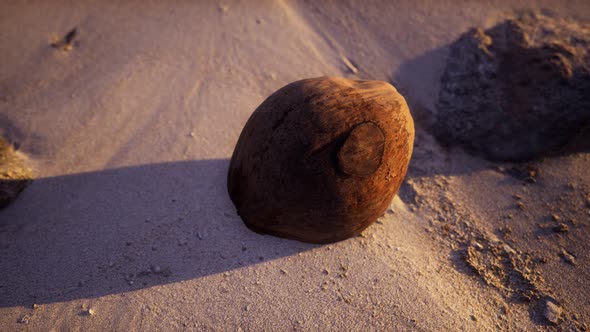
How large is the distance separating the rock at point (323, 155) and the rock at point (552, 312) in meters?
1.24

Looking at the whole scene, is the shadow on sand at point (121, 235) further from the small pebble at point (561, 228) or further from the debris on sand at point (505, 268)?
the small pebble at point (561, 228)

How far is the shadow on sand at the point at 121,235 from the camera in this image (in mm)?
2025

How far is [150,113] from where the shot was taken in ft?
9.82

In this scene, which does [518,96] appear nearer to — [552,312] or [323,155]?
[552,312]

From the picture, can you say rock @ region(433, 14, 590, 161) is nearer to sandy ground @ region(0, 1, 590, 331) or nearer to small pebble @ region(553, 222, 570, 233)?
sandy ground @ region(0, 1, 590, 331)

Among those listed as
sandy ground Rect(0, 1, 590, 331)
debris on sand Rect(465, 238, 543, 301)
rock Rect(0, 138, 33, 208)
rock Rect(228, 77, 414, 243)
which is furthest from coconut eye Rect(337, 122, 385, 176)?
rock Rect(0, 138, 33, 208)

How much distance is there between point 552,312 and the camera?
2.13 metres

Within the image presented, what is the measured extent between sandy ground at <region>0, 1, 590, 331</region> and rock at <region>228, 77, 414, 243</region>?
0.39 metres

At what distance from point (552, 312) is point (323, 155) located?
5.83ft

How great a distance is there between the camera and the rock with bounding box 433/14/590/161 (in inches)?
112

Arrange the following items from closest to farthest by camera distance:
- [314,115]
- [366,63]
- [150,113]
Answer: [314,115] < [150,113] < [366,63]

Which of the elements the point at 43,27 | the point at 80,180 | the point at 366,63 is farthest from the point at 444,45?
the point at 43,27

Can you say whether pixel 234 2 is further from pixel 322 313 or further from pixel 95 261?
pixel 322 313

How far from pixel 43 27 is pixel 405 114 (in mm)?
3817
